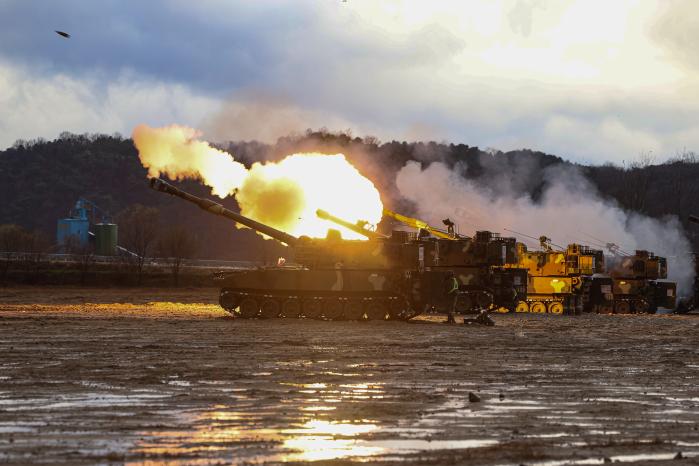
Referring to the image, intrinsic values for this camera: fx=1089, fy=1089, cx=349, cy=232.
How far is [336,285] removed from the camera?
3853 centimetres

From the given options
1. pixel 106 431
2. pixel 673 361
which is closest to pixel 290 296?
pixel 673 361

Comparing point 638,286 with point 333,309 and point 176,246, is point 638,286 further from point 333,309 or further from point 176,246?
point 176,246

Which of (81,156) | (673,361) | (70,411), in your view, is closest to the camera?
(70,411)

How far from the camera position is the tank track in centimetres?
3850

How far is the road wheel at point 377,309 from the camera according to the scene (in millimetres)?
38625

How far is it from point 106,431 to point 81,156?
515 ft

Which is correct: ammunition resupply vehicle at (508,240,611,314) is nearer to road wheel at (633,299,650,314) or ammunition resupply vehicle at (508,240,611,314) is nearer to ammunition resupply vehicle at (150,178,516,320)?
road wheel at (633,299,650,314)

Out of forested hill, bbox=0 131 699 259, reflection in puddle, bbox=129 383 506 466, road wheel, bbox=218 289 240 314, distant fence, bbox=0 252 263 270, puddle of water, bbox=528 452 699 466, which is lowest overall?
puddle of water, bbox=528 452 699 466

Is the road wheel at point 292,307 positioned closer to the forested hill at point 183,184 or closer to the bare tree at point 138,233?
the bare tree at point 138,233

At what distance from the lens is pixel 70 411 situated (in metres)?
14.4

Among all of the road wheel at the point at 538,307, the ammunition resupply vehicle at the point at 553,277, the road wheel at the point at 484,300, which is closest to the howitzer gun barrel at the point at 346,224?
the road wheel at the point at 484,300

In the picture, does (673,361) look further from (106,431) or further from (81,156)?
(81,156)

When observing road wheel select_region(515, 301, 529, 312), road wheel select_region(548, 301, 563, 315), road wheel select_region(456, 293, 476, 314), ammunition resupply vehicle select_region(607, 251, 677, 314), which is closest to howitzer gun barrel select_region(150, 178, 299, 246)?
road wheel select_region(456, 293, 476, 314)

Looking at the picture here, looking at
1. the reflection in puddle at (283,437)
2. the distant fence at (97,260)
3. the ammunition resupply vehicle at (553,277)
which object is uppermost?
the distant fence at (97,260)
